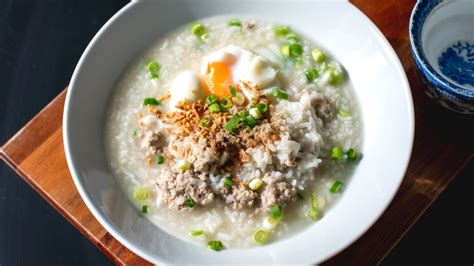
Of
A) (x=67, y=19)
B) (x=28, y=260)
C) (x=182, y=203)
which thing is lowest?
(x=28, y=260)

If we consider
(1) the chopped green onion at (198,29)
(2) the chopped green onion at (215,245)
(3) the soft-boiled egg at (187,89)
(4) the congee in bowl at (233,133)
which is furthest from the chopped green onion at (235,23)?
(2) the chopped green onion at (215,245)

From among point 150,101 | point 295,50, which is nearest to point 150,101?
point 150,101

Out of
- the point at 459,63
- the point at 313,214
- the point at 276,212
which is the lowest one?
the point at 459,63

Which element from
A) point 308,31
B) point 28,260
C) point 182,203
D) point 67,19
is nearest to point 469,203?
point 308,31

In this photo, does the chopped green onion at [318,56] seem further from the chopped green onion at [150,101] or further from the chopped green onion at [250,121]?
the chopped green onion at [150,101]

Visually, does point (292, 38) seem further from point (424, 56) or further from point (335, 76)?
point (424, 56)

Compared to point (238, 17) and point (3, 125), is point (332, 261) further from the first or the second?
point (3, 125)
